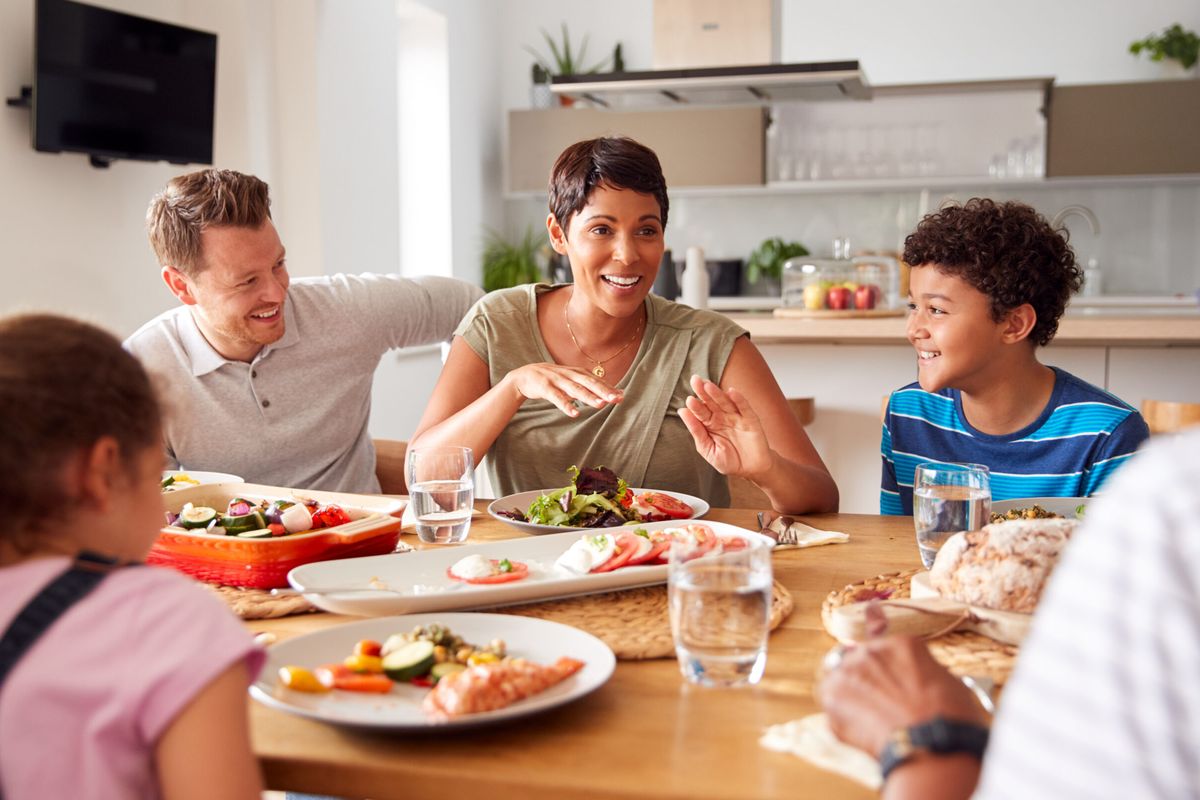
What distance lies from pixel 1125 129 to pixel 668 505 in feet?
17.4

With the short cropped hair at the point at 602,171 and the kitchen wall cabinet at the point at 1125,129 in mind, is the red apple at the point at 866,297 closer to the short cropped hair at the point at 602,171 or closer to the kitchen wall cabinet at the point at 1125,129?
the short cropped hair at the point at 602,171

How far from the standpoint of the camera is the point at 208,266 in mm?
2057

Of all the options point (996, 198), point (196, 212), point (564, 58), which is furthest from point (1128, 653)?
point (564, 58)

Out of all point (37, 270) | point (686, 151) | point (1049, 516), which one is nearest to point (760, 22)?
point (686, 151)

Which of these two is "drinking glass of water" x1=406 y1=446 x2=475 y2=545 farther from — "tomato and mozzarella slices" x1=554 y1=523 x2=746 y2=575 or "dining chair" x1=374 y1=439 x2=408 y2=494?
"dining chair" x1=374 y1=439 x2=408 y2=494

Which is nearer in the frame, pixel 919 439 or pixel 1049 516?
pixel 1049 516

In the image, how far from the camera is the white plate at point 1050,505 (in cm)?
159

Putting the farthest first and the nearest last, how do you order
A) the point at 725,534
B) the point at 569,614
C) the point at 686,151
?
the point at 686,151
the point at 725,534
the point at 569,614

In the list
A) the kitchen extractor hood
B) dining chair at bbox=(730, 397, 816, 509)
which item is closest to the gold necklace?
dining chair at bbox=(730, 397, 816, 509)

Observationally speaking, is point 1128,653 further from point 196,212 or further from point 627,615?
point 196,212

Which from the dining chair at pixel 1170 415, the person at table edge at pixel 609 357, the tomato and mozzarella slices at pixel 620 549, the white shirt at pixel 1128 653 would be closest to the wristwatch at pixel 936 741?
the white shirt at pixel 1128 653

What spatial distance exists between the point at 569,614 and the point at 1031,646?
732mm

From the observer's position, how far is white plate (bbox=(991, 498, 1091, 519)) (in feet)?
5.22

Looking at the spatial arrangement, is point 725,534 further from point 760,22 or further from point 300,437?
point 760,22
